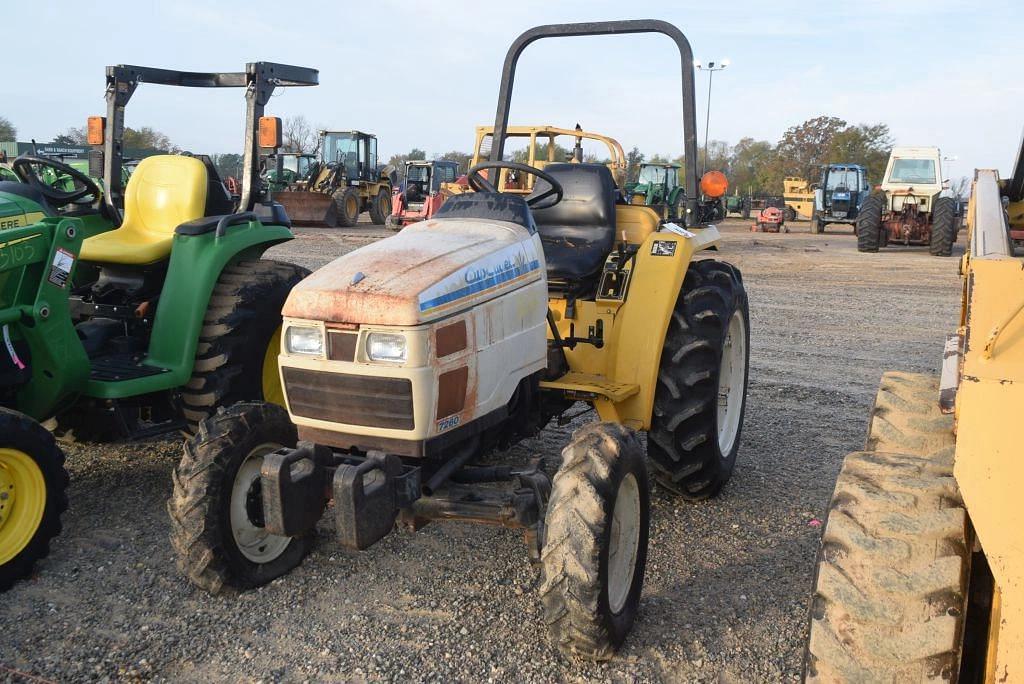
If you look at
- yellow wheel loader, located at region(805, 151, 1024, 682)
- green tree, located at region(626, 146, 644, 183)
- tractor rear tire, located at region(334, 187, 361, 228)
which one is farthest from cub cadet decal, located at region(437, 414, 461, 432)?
tractor rear tire, located at region(334, 187, 361, 228)

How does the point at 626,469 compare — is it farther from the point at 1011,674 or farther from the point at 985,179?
the point at 985,179

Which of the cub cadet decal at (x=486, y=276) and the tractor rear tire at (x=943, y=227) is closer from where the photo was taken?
the cub cadet decal at (x=486, y=276)

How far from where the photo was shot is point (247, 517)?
325 centimetres

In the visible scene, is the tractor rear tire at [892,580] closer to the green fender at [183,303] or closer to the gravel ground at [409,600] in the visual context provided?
the gravel ground at [409,600]

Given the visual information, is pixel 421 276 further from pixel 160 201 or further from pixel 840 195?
pixel 840 195

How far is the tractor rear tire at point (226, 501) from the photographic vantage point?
10.1ft

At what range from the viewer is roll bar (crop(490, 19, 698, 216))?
13.7 ft

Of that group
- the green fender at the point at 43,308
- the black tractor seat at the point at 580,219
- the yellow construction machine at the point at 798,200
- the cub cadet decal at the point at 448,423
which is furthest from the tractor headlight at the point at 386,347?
the yellow construction machine at the point at 798,200

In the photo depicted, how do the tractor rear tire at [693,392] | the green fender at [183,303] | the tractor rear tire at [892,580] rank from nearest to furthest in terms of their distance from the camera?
the tractor rear tire at [892,580] → the tractor rear tire at [693,392] → the green fender at [183,303]

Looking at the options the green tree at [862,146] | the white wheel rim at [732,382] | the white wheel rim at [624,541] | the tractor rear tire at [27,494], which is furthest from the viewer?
the green tree at [862,146]

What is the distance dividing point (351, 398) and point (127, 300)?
97.9 inches

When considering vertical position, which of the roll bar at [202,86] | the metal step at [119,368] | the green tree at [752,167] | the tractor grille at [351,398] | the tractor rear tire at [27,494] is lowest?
the tractor rear tire at [27,494]

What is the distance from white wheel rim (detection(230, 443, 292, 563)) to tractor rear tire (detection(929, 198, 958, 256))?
55.0ft

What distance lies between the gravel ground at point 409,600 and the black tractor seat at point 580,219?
1225 millimetres
